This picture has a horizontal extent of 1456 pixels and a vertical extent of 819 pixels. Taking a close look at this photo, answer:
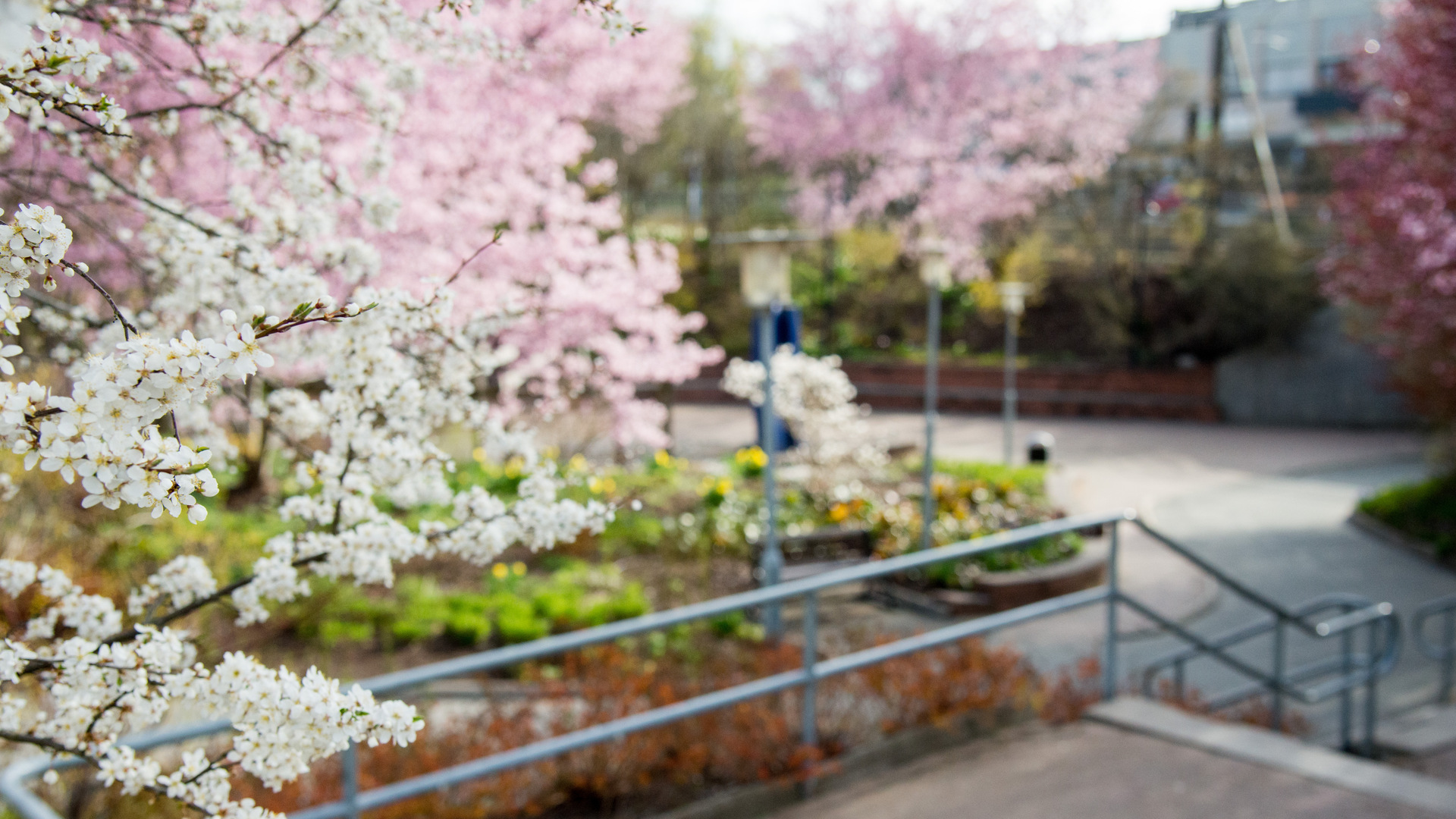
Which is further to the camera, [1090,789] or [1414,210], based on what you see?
[1414,210]

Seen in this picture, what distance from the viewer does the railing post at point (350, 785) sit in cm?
332

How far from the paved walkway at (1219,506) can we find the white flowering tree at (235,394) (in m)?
6.00

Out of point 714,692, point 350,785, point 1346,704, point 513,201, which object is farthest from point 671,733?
point 513,201

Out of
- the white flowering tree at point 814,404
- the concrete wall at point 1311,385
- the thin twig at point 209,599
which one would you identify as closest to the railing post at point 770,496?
the white flowering tree at point 814,404

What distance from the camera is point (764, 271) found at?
7277mm

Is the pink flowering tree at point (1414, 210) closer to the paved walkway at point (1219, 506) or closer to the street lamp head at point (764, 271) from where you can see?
the paved walkway at point (1219, 506)

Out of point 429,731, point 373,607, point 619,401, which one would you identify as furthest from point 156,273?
point 619,401

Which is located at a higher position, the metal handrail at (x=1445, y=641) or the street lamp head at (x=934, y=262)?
the street lamp head at (x=934, y=262)

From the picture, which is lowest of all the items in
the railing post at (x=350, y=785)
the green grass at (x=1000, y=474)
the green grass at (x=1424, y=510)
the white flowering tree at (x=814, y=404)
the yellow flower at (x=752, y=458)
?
the green grass at (x=1424, y=510)

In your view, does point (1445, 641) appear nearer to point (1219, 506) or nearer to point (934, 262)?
point (934, 262)

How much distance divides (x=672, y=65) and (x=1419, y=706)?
48.7 feet

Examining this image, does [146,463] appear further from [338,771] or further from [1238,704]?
[1238,704]

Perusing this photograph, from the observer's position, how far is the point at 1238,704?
7238mm

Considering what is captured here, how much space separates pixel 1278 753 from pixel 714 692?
226 cm
